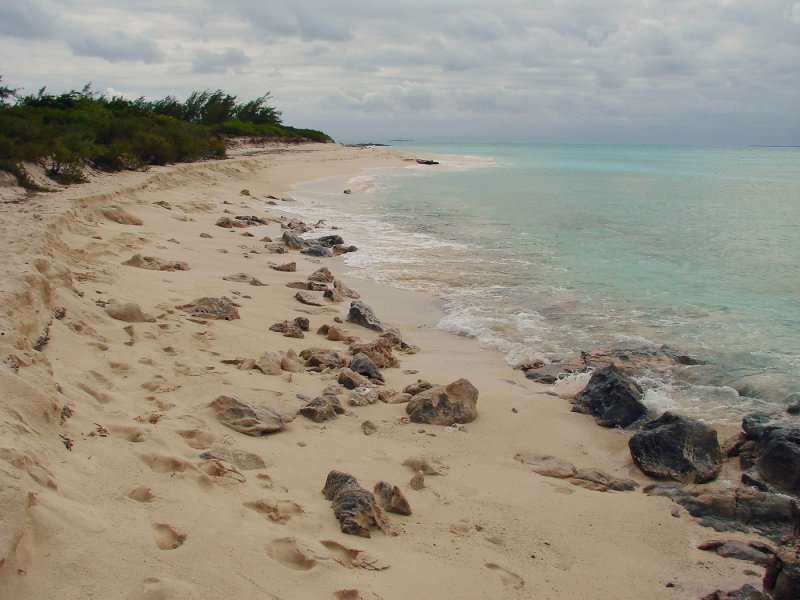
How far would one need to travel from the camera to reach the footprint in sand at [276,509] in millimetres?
3346

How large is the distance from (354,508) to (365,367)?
2.60 meters

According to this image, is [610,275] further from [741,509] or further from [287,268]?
[741,509]

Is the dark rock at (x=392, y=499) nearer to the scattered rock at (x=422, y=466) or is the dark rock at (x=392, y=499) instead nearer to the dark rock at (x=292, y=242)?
the scattered rock at (x=422, y=466)

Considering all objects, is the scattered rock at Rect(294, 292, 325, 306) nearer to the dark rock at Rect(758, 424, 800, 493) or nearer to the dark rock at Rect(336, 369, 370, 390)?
the dark rock at Rect(336, 369, 370, 390)

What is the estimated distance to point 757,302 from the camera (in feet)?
33.6

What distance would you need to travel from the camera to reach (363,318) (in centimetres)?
786

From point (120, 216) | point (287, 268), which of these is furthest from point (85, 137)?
point (287, 268)

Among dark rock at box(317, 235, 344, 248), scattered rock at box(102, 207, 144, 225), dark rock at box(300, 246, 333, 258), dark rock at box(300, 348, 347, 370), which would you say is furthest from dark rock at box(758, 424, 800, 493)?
scattered rock at box(102, 207, 144, 225)

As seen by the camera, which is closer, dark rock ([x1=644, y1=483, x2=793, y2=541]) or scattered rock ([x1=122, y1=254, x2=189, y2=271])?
dark rock ([x1=644, y1=483, x2=793, y2=541])

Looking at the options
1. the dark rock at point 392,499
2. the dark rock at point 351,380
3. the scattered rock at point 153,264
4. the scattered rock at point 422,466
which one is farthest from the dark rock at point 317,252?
the dark rock at point 392,499

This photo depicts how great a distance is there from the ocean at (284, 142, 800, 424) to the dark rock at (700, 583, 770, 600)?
3014mm

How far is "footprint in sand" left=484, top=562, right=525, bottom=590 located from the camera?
10.5ft

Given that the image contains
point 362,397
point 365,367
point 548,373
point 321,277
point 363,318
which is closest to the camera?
point 362,397

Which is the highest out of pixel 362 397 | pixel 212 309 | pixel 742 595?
pixel 212 309
